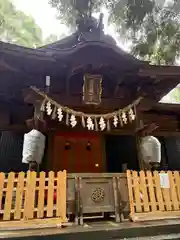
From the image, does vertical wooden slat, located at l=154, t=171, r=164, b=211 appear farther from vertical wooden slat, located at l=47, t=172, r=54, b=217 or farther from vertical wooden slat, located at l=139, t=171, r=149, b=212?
vertical wooden slat, located at l=47, t=172, r=54, b=217

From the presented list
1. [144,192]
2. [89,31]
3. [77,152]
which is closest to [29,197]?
[144,192]

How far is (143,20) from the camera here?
12945mm

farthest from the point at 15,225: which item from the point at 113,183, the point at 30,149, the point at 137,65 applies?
the point at 137,65

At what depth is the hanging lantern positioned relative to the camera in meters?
6.33

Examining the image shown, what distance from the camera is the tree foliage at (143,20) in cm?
1250

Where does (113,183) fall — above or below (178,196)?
above

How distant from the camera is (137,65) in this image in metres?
6.21

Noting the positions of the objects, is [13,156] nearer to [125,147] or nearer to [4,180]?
[4,180]

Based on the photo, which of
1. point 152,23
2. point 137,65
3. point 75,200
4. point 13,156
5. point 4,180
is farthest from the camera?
point 152,23

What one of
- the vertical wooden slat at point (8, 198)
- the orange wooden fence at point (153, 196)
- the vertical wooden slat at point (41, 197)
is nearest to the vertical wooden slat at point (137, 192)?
the orange wooden fence at point (153, 196)

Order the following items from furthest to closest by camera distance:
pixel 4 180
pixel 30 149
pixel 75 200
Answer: pixel 30 149, pixel 75 200, pixel 4 180

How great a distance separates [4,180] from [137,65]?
4.90m

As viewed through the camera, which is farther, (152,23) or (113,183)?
(152,23)

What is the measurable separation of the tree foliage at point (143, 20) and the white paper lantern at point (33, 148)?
10200mm
